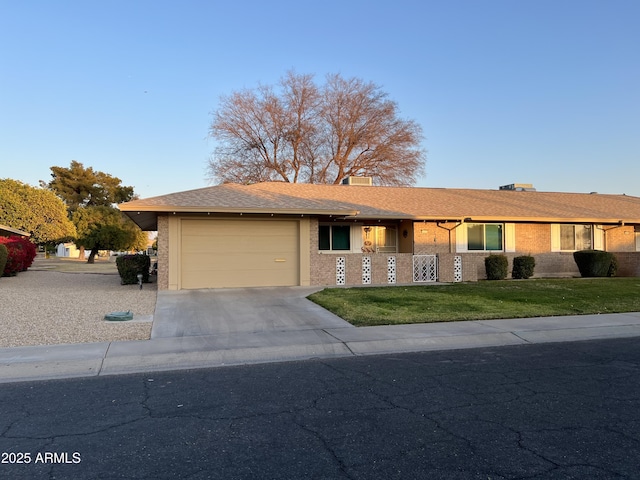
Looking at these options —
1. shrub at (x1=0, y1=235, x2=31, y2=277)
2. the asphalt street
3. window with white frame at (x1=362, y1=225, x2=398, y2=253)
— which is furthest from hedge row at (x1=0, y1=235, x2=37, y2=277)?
the asphalt street

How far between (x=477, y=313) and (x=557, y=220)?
43.4 feet

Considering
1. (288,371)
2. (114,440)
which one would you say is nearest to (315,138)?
(288,371)

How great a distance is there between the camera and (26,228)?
47.2 metres

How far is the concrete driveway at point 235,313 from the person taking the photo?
32.8 feet

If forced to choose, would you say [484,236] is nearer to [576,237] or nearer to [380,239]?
[380,239]

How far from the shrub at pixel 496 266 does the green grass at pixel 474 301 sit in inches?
103

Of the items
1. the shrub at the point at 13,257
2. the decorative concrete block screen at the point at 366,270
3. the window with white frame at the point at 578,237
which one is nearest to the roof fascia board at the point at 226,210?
the decorative concrete block screen at the point at 366,270

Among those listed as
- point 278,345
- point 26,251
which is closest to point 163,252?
→ point 278,345

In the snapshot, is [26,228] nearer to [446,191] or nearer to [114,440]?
[446,191]

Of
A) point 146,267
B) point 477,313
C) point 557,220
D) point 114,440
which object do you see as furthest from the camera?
point 557,220

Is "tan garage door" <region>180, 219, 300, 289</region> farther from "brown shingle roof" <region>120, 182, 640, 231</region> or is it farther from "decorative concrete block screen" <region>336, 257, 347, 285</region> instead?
"decorative concrete block screen" <region>336, 257, 347, 285</region>

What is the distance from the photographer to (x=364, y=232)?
22906mm

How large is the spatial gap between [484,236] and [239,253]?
11.4m

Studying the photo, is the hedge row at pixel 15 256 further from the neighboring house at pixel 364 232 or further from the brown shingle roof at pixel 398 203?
the brown shingle roof at pixel 398 203
